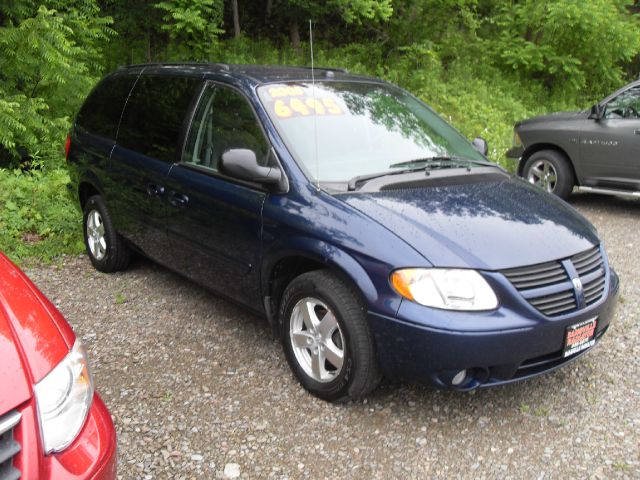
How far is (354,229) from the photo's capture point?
10.6ft

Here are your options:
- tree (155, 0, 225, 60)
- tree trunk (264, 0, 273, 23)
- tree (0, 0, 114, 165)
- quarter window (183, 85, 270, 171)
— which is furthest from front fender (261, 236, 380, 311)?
tree trunk (264, 0, 273, 23)

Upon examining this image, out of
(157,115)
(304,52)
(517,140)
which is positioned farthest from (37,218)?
(304,52)

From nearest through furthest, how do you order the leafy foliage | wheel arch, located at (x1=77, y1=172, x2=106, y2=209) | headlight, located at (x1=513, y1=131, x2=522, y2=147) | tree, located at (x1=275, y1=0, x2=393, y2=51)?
1. wheel arch, located at (x1=77, y1=172, x2=106, y2=209)
2. the leafy foliage
3. headlight, located at (x1=513, y1=131, x2=522, y2=147)
4. tree, located at (x1=275, y1=0, x2=393, y2=51)

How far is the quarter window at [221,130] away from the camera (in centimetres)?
387

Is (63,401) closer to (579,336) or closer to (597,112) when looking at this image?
(579,336)

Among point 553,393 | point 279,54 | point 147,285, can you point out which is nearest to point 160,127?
point 147,285

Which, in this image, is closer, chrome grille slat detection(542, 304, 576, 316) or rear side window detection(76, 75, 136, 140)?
chrome grille slat detection(542, 304, 576, 316)

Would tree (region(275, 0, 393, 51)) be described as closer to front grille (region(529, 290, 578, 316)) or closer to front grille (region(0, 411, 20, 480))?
front grille (region(529, 290, 578, 316))

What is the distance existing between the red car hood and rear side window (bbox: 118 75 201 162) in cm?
206

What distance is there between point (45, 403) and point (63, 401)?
77 mm

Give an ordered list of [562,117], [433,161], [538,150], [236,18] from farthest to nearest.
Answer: [236,18] → [538,150] → [562,117] → [433,161]

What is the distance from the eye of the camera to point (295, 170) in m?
3.61

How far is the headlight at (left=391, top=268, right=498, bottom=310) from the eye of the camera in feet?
9.71

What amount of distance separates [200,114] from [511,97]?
35.6 feet
